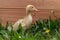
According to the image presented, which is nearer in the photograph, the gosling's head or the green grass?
Answer: the green grass

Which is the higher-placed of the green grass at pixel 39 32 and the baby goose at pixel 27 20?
the baby goose at pixel 27 20

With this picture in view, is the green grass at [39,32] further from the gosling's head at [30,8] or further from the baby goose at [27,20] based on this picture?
the gosling's head at [30,8]

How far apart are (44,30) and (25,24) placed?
325 mm

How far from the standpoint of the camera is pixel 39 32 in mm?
4082

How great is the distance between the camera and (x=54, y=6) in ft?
15.4

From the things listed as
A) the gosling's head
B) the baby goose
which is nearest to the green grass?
the baby goose

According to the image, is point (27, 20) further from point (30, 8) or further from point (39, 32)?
point (39, 32)

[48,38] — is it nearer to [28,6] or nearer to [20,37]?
[20,37]

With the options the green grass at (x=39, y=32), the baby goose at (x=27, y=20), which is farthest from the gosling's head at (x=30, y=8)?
the green grass at (x=39, y=32)

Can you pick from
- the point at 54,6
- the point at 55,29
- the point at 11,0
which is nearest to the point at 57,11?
the point at 54,6

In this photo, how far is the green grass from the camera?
12.3 ft

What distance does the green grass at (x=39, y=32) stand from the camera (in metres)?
3.74

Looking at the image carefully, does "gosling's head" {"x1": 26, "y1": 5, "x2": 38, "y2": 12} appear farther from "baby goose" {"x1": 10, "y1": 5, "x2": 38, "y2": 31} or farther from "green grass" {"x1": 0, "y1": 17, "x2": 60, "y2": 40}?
"green grass" {"x1": 0, "y1": 17, "x2": 60, "y2": 40}

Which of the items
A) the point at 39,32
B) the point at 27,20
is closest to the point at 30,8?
the point at 27,20
